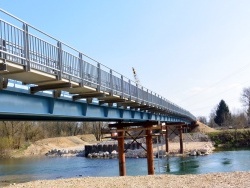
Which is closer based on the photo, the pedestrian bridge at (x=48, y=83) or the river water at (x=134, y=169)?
the pedestrian bridge at (x=48, y=83)

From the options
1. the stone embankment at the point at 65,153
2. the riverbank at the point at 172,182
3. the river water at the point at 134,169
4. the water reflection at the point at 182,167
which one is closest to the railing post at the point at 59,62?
the riverbank at the point at 172,182

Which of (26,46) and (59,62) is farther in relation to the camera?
(59,62)

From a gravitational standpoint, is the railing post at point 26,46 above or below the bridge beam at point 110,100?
above

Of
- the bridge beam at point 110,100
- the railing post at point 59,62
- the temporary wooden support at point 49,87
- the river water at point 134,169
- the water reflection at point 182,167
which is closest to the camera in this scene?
the temporary wooden support at point 49,87

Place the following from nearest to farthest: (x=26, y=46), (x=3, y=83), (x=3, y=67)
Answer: (x=3, y=67), (x=3, y=83), (x=26, y=46)

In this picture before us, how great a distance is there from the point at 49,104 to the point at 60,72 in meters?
1.73

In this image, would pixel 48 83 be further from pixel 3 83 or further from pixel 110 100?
pixel 110 100

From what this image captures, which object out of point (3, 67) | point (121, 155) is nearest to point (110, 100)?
point (121, 155)

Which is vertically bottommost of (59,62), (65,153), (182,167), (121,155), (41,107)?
(65,153)

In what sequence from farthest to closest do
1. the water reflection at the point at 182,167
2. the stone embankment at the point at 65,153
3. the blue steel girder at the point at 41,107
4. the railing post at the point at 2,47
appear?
1. the stone embankment at the point at 65,153
2. the water reflection at the point at 182,167
3. the blue steel girder at the point at 41,107
4. the railing post at the point at 2,47

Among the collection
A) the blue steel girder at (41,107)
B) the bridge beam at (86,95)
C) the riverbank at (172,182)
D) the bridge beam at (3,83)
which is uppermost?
the bridge beam at (86,95)

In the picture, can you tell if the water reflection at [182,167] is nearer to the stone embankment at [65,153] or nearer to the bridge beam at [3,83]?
the bridge beam at [3,83]

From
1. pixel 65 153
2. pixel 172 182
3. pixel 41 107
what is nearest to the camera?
pixel 41 107

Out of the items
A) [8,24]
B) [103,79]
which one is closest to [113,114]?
[103,79]
